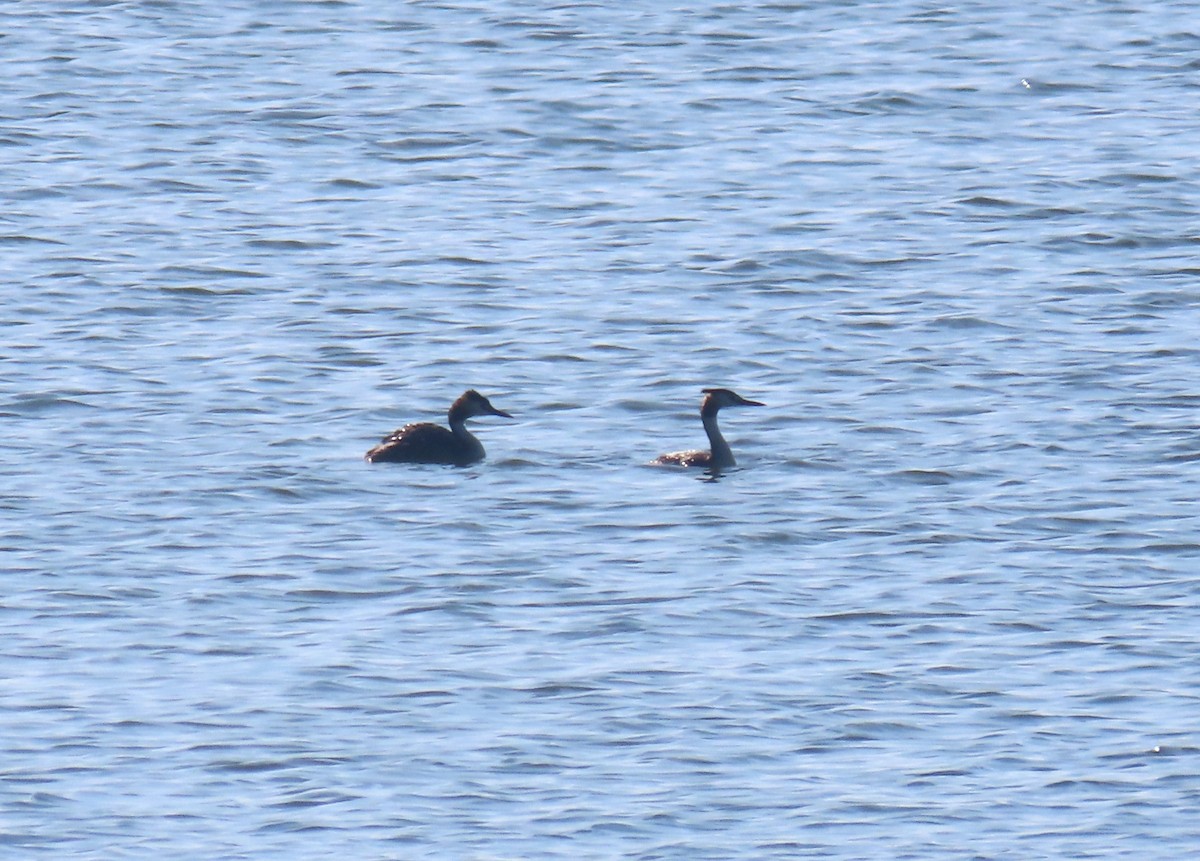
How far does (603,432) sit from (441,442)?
1.22 m

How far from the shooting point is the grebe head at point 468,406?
1658 centimetres

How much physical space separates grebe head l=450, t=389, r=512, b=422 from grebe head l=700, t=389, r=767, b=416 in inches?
52.2

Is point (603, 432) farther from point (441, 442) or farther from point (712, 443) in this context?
point (441, 442)

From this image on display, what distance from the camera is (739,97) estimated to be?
26.9 metres

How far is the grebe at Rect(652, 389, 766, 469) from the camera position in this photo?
16.2 m

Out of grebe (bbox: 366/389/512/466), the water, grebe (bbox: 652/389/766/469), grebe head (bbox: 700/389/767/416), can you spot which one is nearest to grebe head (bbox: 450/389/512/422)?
grebe (bbox: 366/389/512/466)

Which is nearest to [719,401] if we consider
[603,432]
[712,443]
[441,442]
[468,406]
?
[712,443]

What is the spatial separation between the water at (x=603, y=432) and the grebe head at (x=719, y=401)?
368 mm

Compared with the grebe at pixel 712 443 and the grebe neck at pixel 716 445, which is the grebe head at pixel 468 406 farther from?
the grebe neck at pixel 716 445

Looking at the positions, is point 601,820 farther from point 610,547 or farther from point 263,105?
point 263,105

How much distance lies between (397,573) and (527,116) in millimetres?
12818

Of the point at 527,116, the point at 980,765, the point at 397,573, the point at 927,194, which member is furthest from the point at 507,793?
the point at 527,116

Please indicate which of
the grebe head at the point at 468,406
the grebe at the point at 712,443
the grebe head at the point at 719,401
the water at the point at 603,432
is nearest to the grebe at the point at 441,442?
the grebe head at the point at 468,406

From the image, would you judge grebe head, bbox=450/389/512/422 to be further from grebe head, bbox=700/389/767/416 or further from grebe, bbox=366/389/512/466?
grebe head, bbox=700/389/767/416
